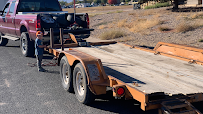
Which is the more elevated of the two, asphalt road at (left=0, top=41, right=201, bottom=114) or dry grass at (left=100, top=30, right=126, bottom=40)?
dry grass at (left=100, top=30, right=126, bottom=40)

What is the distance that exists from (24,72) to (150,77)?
4.83m

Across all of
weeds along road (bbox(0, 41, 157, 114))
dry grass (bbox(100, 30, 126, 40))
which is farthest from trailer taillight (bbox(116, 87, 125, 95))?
dry grass (bbox(100, 30, 126, 40))

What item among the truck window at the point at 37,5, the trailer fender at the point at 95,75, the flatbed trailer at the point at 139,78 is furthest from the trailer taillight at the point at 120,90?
the truck window at the point at 37,5

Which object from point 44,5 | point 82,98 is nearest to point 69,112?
point 82,98

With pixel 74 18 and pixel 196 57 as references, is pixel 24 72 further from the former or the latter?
pixel 196 57

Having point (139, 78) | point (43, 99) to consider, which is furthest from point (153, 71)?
point (43, 99)

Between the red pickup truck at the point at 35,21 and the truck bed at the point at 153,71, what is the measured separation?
259 centimetres

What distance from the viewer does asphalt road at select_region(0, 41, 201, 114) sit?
15.9ft

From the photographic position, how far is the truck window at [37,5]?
10734 mm

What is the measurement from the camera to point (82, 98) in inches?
197

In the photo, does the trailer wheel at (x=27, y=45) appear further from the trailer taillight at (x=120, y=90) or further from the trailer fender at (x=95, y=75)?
the trailer taillight at (x=120, y=90)

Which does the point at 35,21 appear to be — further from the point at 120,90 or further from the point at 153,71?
the point at 120,90

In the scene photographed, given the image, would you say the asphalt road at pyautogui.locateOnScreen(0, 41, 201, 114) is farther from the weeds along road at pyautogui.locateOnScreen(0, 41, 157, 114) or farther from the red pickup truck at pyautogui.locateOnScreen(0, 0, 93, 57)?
the red pickup truck at pyautogui.locateOnScreen(0, 0, 93, 57)

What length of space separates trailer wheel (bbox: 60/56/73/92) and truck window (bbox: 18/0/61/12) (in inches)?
226
